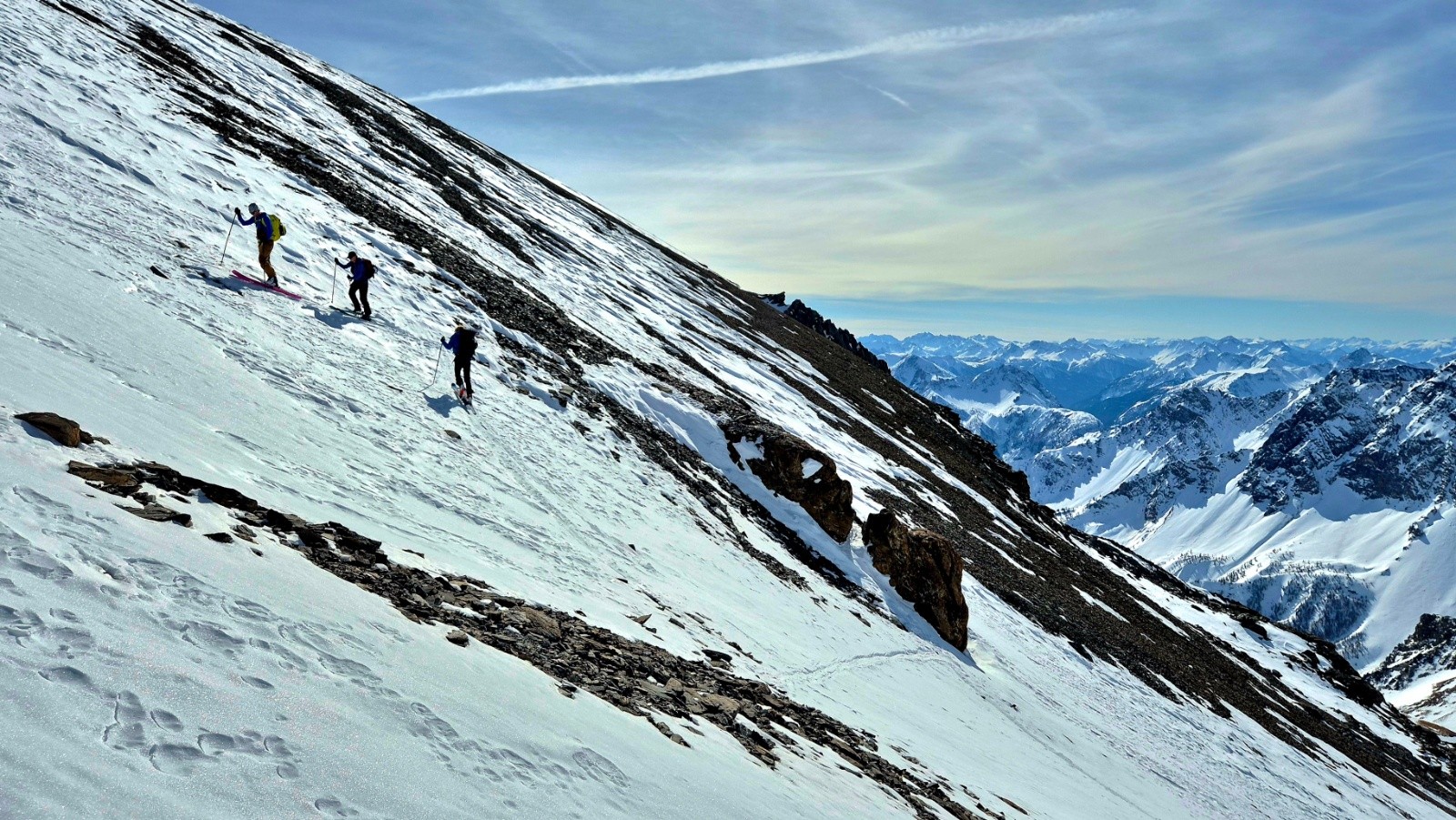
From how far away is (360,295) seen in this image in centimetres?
1972

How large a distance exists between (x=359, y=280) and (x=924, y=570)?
846 inches

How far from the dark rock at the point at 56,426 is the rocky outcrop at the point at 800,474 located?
22228mm

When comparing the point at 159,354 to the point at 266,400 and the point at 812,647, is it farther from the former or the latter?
the point at 812,647

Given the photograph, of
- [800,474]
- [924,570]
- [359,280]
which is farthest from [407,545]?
[924,570]

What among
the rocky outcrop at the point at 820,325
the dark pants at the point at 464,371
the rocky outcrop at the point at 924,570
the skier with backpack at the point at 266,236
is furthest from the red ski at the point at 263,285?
the rocky outcrop at the point at 820,325

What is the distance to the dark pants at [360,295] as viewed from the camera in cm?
1928

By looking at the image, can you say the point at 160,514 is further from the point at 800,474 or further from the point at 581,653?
the point at 800,474

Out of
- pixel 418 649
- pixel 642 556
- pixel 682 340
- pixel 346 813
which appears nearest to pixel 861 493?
pixel 682 340

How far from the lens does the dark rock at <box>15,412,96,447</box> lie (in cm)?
724

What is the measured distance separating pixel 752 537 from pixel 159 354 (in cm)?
1642

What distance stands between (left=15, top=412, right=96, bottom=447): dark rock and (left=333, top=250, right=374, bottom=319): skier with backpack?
12090 mm

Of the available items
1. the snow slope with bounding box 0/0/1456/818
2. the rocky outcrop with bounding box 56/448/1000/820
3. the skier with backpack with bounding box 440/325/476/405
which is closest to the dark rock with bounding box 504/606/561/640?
the rocky outcrop with bounding box 56/448/1000/820

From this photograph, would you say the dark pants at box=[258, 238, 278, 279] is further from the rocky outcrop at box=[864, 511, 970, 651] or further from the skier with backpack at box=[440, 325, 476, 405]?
the rocky outcrop at box=[864, 511, 970, 651]

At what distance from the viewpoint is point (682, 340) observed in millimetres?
46625
